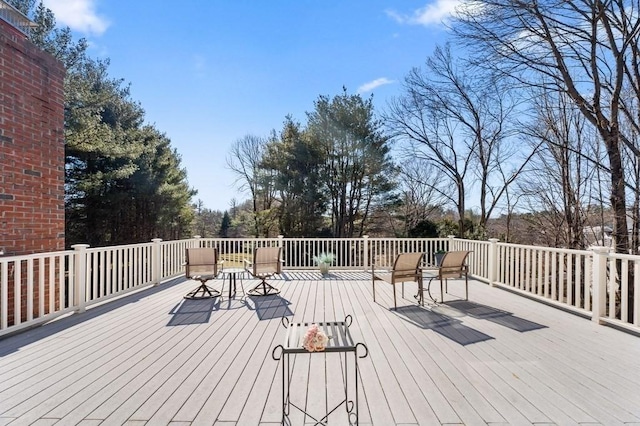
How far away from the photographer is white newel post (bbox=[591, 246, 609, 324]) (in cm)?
393

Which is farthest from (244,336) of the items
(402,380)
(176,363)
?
(402,380)

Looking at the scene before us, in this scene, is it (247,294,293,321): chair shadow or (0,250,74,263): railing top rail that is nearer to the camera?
(0,250,74,263): railing top rail

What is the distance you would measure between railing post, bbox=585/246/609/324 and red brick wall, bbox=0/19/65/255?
6925mm

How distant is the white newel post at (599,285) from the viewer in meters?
3.93

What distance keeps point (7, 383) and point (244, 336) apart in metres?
1.89

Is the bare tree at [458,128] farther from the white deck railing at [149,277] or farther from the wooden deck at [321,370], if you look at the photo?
the wooden deck at [321,370]

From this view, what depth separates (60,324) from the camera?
400 centimetres

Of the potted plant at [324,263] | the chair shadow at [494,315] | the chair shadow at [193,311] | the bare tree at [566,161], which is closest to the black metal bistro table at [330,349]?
the chair shadow at [193,311]

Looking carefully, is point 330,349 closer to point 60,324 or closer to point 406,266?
point 406,266

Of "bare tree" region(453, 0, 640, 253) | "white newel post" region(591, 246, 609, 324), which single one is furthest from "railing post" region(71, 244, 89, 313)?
"bare tree" region(453, 0, 640, 253)

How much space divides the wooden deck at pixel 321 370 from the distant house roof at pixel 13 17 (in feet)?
11.9

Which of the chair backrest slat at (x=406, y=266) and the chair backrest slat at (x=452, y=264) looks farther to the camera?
the chair backrest slat at (x=452, y=264)

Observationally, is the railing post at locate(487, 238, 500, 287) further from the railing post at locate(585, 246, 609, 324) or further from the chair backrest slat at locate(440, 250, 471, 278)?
the railing post at locate(585, 246, 609, 324)

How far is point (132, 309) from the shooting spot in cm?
476
